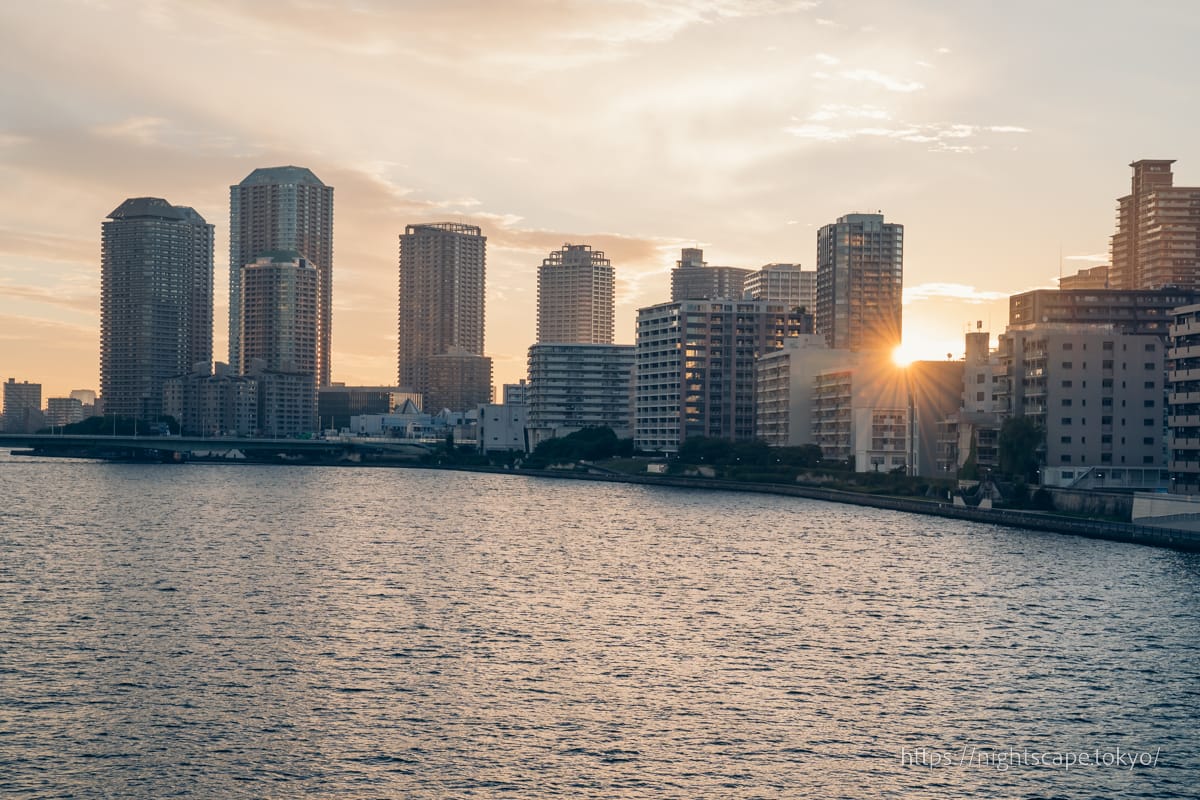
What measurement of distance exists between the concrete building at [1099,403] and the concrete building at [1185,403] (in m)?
26.3

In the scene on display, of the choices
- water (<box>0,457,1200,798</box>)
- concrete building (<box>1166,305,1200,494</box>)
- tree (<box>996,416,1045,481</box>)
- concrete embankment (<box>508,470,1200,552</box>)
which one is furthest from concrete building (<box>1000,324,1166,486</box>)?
water (<box>0,457,1200,798</box>)

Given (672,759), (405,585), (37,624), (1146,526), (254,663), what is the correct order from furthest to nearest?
(1146,526) → (405,585) → (37,624) → (254,663) → (672,759)

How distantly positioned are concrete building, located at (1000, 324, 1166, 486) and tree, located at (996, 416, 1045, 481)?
5.15m

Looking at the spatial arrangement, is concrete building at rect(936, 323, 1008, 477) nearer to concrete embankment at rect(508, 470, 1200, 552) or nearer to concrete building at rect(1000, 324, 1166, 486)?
concrete building at rect(1000, 324, 1166, 486)

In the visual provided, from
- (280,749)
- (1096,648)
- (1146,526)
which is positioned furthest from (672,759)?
(1146,526)

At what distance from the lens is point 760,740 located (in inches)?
2042

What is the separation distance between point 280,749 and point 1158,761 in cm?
3593

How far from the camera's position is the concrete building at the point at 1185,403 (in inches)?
5384

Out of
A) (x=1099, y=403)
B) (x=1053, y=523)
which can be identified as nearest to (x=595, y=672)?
(x=1053, y=523)

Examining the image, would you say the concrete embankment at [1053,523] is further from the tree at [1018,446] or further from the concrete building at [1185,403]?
the concrete building at [1185,403]

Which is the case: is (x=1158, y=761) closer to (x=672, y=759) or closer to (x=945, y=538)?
(x=672, y=759)

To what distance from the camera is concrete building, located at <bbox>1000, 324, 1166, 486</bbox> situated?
16938 cm

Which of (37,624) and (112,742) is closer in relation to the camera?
(112,742)

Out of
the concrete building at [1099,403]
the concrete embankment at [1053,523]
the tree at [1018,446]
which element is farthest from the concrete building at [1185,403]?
the concrete building at [1099,403]
